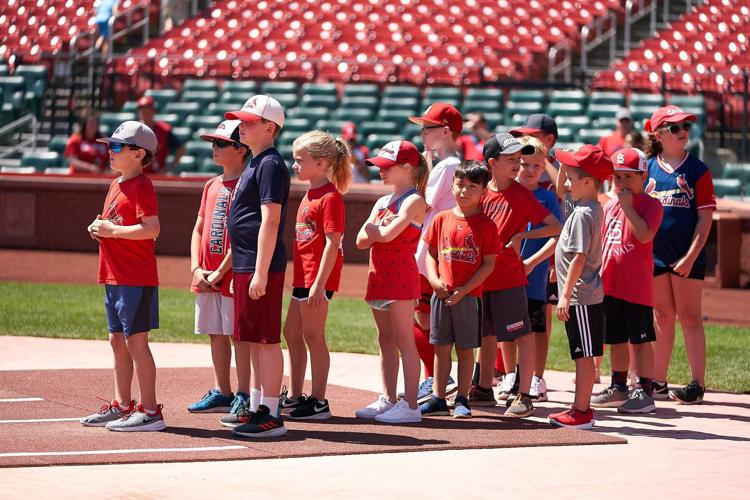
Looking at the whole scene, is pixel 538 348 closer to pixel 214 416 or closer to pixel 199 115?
pixel 214 416

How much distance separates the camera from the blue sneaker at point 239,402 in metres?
7.53

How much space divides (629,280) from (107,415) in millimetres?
3498

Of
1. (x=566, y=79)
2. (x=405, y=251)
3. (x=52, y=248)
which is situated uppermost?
(x=566, y=79)

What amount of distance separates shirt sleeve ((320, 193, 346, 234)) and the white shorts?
34.5 inches

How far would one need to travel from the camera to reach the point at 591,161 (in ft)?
25.6

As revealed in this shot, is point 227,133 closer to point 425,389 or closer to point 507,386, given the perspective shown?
point 425,389

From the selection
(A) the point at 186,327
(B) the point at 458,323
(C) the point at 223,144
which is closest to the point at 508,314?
(B) the point at 458,323

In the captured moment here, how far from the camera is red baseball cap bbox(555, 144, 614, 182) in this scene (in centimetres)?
781

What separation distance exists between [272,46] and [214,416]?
63.1 feet

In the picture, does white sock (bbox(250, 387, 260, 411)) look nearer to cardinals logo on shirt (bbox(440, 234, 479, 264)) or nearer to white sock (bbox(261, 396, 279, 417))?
white sock (bbox(261, 396, 279, 417))

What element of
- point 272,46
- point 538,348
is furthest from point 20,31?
point 538,348

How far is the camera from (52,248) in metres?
19.2

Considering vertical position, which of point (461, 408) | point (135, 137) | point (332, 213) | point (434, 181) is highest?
point (135, 137)

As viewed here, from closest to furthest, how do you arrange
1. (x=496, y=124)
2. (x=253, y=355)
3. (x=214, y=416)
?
(x=253, y=355) < (x=214, y=416) < (x=496, y=124)
